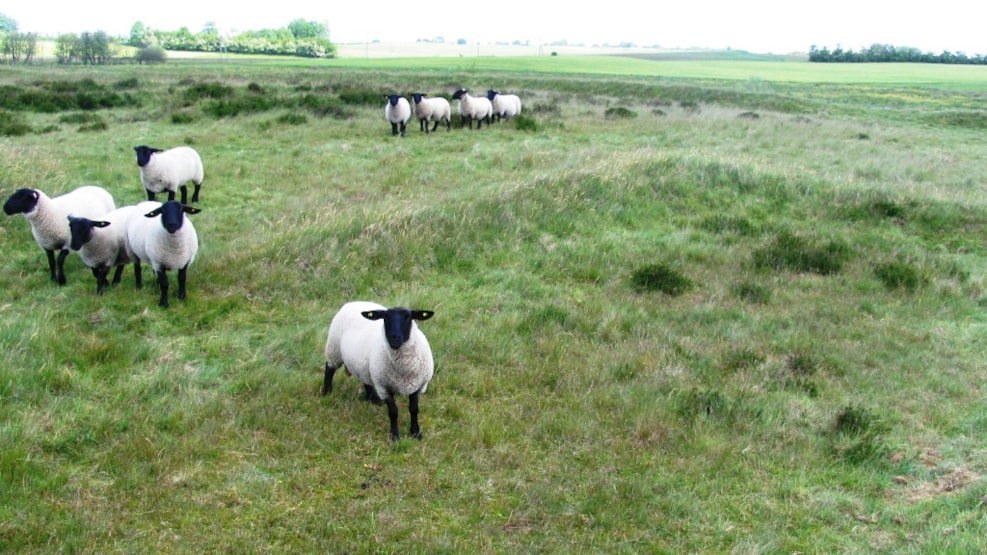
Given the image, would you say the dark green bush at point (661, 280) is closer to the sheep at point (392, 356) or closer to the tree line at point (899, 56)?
the sheep at point (392, 356)

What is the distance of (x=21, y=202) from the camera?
881 centimetres

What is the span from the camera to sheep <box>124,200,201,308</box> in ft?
26.6

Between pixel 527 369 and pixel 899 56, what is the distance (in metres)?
111

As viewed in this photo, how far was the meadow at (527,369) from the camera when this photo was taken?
4727 mm

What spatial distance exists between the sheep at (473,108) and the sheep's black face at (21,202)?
15581 mm

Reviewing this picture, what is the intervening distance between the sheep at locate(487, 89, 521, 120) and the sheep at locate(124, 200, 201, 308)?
1736 centimetres

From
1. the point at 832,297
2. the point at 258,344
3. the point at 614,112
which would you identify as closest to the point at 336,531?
the point at 258,344

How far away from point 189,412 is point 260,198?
8.57m

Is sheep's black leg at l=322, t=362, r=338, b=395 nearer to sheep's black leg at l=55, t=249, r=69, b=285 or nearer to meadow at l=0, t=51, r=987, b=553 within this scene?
meadow at l=0, t=51, r=987, b=553

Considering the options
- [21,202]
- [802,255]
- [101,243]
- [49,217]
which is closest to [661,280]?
[802,255]

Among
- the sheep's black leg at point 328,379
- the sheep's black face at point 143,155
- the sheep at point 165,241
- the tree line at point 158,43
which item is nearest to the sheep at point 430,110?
the sheep's black face at point 143,155

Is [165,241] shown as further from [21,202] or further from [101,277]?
[21,202]

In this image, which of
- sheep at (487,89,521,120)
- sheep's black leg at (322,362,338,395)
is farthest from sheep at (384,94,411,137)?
sheep's black leg at (322,362,338,395)

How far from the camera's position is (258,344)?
745cm
